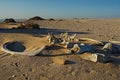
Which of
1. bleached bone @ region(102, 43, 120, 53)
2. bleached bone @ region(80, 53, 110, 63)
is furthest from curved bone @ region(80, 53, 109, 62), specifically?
bleached bone @ region(102, 43, 120, 53)

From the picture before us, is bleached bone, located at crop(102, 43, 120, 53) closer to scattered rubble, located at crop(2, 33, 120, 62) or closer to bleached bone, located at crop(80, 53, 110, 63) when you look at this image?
scattered rubble, located at crop(2, 33, 120, 62)

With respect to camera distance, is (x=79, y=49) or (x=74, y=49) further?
(x=74, y=49)

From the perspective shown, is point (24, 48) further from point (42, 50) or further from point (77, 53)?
point (77, 53)

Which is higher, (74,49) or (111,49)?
(74,49)

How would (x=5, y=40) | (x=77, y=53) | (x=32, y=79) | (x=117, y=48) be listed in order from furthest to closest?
(x=5, y=40), (x=117, y=48), (x=77, y=53), (x=32, y=79)

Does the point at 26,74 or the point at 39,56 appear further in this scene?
the point at 39,56

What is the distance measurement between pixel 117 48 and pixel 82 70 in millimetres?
2219

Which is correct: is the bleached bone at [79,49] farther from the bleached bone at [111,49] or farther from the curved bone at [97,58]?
the bleached bone at [111,49]

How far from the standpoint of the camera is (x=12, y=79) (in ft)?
25.8

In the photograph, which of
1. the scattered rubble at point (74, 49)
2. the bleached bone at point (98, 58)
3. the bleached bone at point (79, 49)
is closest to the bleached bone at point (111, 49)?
the scattered rubble at point (74, 49)

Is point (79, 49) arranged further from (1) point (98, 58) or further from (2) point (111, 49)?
(2) point (111, 49)

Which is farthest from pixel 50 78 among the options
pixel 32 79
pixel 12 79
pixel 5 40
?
pixel 5 40

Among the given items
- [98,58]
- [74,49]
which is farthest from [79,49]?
[98,58]

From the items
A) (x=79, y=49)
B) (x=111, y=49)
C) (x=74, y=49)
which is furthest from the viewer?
(x=111, y=49)
